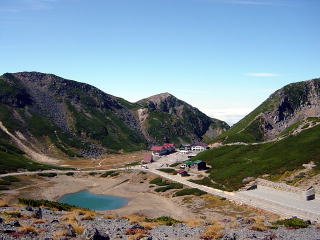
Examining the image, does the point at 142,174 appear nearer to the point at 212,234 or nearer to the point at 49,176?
the point at 49,176

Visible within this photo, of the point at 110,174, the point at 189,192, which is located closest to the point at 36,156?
the point at 110,174

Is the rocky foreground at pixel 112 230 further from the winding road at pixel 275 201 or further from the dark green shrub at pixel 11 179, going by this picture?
the dark green shrub at pixel 11 179

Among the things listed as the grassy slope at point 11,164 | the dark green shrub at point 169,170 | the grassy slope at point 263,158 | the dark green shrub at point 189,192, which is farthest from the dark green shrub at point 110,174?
the dark green shrub at point 189,192

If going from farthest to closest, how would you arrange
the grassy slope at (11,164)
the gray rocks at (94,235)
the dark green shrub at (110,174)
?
1. the dark green shrub at (110,174)
2. the grassy slope at (11,164)
3. the gray rocks at (94,235)

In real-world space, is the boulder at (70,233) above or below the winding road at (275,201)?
above

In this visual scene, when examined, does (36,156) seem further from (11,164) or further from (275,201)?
(275,201)

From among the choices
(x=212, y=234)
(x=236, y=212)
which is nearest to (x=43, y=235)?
(x=212, y=234)
